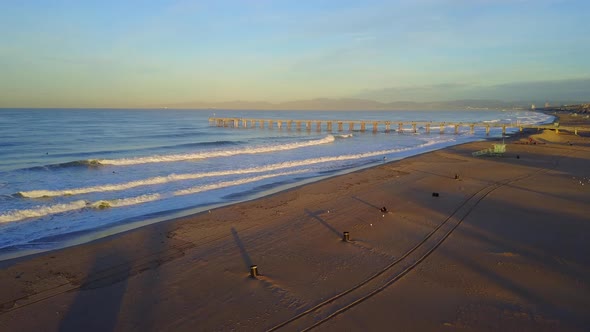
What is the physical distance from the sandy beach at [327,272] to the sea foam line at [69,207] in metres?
3.35

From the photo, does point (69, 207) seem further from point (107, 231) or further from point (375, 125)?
point (375, 125)

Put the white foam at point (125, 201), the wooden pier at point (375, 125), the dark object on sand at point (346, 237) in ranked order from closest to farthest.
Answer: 1. the dark object on sand at point (346, 237)
2. the white foam at point (125, 201)
3. the wooden pier at point (375, 125)

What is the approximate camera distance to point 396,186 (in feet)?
49.3

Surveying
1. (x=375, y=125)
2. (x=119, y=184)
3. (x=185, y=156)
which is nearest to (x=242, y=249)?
(x=119, y=184)

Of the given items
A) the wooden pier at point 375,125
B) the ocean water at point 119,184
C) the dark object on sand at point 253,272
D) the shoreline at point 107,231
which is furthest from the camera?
the wooden pier at point 375,125

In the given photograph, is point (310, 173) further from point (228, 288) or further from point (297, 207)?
point (228, 288)

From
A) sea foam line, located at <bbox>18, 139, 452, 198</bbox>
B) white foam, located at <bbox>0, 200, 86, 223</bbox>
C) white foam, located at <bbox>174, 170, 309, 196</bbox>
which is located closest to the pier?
sea foam line, located at <bbox>18, 139, 452, 198</bbox>

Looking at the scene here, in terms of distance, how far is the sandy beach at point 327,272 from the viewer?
17.6 ft

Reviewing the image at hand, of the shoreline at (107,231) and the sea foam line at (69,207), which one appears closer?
the shoreline at (107,231)

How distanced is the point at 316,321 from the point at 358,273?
5.85 ft

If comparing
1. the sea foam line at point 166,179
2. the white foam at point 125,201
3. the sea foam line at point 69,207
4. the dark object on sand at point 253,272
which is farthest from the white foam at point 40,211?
the dark object on sand at point 253,272

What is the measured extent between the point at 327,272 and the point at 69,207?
8.95 meters

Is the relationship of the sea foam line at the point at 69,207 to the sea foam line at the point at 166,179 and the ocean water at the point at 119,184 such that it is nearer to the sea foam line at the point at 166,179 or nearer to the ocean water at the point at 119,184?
the ocean water at the point at 119,184

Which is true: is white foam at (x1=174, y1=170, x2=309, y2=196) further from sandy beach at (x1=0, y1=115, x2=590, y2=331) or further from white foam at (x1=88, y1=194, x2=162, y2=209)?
sandy beach at (x1=0, y1=115, x2=590, y2=331)
